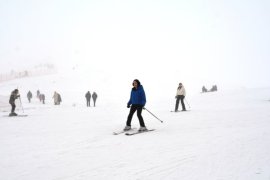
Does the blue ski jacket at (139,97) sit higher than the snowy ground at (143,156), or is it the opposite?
the blue ski jacket at (139,97)

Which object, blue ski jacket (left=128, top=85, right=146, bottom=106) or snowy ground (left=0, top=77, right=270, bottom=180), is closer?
snowy ground (left=0, top=77, right=270, bottom=180)

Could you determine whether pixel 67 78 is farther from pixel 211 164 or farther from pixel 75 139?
pixel 211 164

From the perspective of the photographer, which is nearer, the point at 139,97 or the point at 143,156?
the point at 143,156

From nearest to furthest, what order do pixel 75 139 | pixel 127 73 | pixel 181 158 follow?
1. pixel 181 158
2. pixel 75 139
3. pixel 127 73

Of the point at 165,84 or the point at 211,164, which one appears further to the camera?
the point at 165,84

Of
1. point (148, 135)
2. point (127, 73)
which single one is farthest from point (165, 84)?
point (148, 135)

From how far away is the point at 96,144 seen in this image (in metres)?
8.13

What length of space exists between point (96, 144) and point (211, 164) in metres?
3.53

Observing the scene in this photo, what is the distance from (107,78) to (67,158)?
5572 centimetres

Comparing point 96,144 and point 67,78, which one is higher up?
point 67,78


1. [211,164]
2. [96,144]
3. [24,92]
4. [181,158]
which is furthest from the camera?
[24,92]

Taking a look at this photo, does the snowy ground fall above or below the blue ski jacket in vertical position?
below

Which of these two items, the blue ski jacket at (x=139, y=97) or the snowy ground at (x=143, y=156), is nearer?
the snowy ground at (x=143, y=156)

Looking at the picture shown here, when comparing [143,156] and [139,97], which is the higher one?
[139,97]
